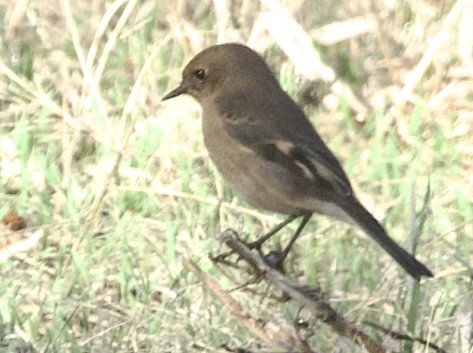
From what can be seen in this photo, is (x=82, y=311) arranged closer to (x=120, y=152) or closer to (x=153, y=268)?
(x=153, y=268)

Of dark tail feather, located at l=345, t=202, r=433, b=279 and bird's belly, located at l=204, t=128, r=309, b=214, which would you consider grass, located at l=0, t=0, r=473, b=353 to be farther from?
bird's belly, located at l=204, t=128, r=309, b=214

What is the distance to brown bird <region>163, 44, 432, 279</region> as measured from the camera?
351 cm

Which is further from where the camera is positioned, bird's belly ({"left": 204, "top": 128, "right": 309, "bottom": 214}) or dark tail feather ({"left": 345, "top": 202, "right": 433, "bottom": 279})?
bird's belly ({"left": 204, "top": 128, "right": 309, "bottom": 214})

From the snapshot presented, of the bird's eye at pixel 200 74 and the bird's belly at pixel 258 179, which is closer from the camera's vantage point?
the bird's belly at pixel 258 179

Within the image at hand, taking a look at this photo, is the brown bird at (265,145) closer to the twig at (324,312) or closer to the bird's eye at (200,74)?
the bird's eye at (200,74)

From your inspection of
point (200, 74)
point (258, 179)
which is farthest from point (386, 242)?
point (200, 74)

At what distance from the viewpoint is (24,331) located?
4.11 metres

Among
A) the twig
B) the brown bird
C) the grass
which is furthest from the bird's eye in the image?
the twig

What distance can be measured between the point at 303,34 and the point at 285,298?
2728 mm

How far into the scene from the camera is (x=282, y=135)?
3602mm

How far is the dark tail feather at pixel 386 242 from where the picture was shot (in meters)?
3.03

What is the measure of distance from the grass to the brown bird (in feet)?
0.88

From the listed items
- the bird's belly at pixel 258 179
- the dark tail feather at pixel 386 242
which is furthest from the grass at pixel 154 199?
the bird's belly at pixel 258 179

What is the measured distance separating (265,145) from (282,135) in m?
0.06
